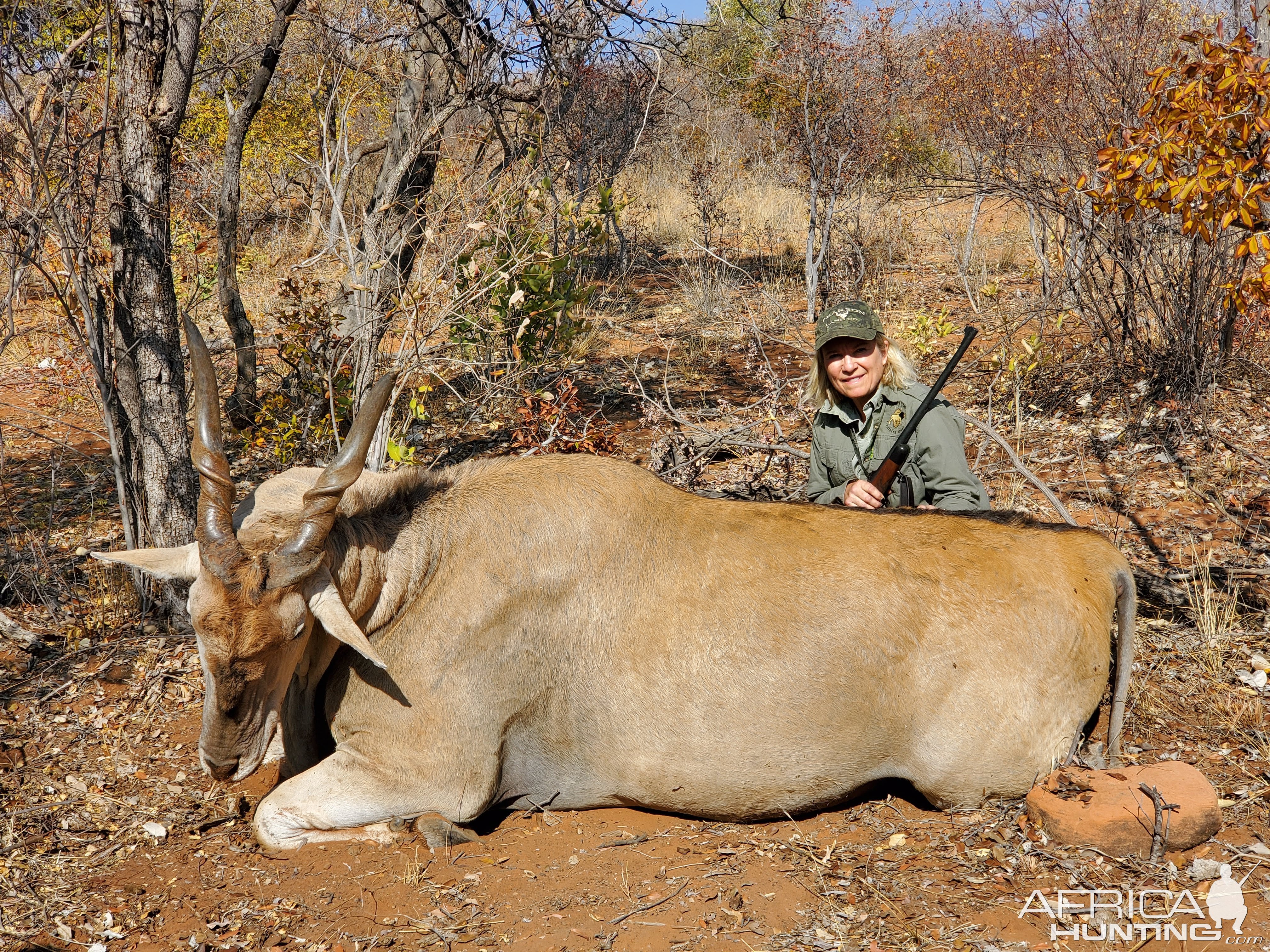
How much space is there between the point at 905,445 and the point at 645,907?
276cm

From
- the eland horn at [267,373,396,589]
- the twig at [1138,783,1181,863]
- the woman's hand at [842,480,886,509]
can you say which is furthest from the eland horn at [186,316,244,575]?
the twig at [1138,783,1181,863]

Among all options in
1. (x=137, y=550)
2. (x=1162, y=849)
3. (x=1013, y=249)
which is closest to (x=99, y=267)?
(x=137, y=550)

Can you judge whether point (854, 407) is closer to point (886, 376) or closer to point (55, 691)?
point (886, 376)

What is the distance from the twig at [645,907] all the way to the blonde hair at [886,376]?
9.76 ft

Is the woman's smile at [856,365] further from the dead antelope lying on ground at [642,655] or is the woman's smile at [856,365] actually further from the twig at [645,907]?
the twig at [645,907]

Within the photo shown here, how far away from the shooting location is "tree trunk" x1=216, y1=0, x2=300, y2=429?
846 centimetres

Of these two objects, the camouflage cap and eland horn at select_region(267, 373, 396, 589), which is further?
the camouflage cap

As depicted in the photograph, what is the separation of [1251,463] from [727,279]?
23.4ft

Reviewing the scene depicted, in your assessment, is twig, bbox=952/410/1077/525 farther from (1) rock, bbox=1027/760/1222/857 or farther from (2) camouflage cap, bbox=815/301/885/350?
(1) rock, bbox=1027/760/1222/857

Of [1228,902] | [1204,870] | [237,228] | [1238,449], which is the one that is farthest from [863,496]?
[237,228]

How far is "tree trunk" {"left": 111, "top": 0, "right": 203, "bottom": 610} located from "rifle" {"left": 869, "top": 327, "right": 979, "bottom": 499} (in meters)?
3.99

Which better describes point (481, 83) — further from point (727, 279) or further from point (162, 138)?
point (727, 279)

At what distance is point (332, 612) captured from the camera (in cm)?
414

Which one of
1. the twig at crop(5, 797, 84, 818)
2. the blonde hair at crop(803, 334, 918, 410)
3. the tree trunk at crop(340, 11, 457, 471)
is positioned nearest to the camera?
the twig at crop(5, 797, 84, 818)
